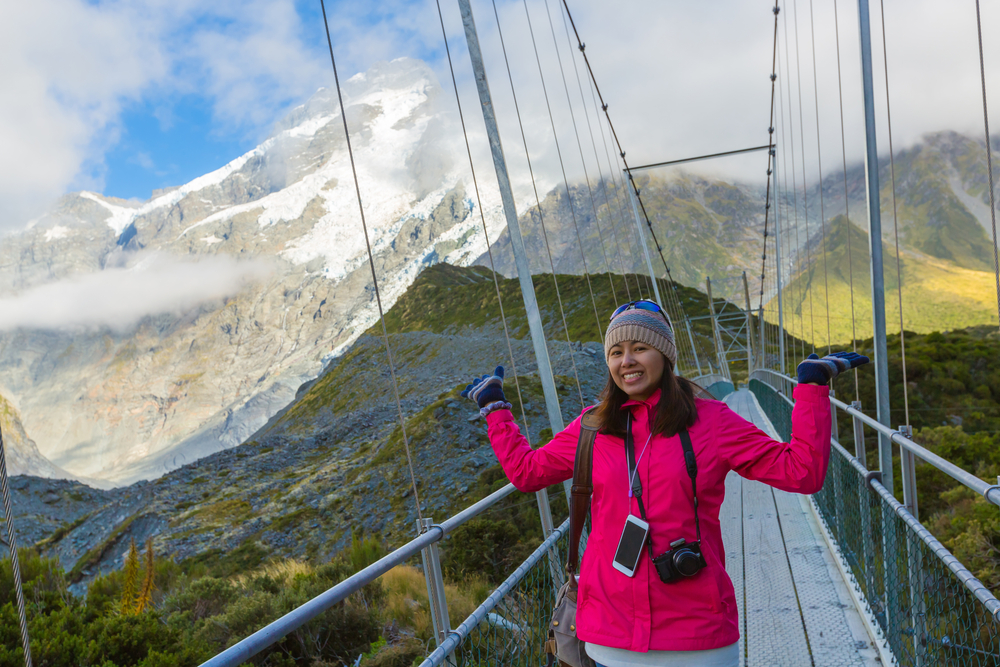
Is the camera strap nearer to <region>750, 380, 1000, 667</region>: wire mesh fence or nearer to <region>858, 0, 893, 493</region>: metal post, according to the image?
<region>750, 380, 1000, 667</region>: wire mesh fence

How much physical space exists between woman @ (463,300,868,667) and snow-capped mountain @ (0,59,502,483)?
457 feet

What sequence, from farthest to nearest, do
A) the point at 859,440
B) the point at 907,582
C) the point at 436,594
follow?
1. the point at 859,440
2. the point at 907,582
3. the point at 436,594

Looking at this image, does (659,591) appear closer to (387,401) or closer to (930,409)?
(930,409)

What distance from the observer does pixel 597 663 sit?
146cm

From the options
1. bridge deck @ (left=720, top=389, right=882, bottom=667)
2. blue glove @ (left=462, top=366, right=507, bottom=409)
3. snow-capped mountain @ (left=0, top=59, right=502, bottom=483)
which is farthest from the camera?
snow-capped mountain @ (left=0, top=59, right=502, bottom=483)

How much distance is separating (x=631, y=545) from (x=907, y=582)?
1.48 m

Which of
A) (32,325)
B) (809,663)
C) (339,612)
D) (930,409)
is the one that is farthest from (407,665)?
(32,325)

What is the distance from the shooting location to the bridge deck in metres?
2.78

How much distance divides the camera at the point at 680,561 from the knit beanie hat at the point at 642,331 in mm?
406

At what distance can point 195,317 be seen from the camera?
171750mm

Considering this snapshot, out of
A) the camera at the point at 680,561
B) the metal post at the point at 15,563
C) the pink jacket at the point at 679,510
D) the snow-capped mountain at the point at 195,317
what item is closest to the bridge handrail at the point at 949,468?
the pink jacket at the point at 679,510

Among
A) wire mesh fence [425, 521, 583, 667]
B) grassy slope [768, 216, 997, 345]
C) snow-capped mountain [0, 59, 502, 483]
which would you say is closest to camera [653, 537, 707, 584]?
wire mesh fence [425, 521, 583, 667]

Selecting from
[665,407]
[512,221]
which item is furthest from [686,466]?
[512,221]

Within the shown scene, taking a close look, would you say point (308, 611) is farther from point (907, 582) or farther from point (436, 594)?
point (907, 582)
